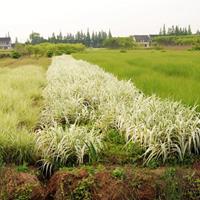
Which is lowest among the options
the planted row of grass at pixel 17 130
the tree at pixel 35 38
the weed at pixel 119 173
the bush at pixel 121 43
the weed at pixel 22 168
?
the bush at pixel 121 43

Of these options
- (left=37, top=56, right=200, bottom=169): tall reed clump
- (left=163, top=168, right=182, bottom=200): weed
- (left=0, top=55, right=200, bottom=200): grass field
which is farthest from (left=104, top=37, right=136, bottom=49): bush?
(left=163, top=168, right=182, bottom=200): weed

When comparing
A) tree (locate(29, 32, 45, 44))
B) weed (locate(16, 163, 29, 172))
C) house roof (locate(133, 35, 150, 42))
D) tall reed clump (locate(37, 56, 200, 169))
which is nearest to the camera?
weed (locate(16, 163, 29, 172))

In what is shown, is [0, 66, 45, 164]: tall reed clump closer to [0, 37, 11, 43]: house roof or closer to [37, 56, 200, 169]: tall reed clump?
[37, 56, 200, 169]: tall reed clump

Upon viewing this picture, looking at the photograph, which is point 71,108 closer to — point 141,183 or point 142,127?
point 142,127

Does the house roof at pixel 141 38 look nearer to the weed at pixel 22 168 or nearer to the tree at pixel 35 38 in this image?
the tree at pixel 35 38

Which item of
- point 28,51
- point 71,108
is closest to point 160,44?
point 28,51

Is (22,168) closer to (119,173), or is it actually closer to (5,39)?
(119,173)

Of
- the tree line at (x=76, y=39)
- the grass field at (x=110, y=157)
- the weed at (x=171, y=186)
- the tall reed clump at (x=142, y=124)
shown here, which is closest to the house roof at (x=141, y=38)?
the tree line at (x=76, y=39)

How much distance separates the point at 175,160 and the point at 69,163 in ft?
3.94

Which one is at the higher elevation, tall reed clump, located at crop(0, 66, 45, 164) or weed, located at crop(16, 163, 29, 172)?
tall reed clump, located at crop(0, 66, 45, 164)

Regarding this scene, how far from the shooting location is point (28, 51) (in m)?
64.9

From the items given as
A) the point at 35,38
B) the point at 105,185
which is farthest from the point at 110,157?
the point at 35,38

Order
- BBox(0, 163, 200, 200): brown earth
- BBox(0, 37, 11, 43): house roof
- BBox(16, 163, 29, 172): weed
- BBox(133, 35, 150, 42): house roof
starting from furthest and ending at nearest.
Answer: BBox(133, 35, 150, 42): house roof < BBox(0, 37, 11, 43): house roof < BBox(16, 163, 29, 172): weed < BBox(0, 163, 200, 200): brown earth

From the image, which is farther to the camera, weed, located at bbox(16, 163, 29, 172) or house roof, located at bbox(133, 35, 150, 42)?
house roof, located at bbox(133, 35, 150, 42)
